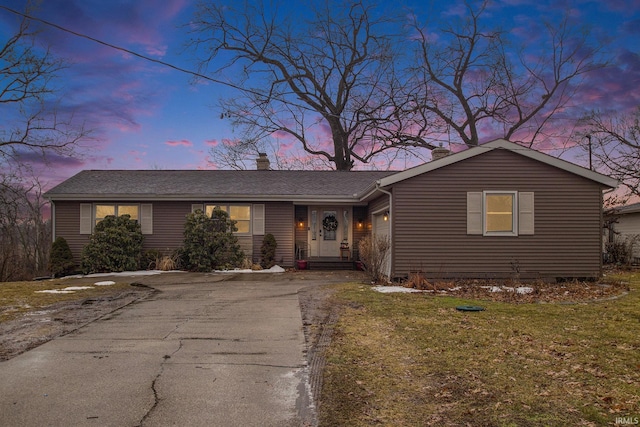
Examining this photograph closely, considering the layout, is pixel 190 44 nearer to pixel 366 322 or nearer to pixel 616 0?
pixel 616 0

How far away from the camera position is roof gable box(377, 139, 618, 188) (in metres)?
11.7

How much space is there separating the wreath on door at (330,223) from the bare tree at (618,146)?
46.4 feet

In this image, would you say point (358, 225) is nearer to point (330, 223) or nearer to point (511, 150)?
point (330, 223)

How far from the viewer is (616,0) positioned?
46.6ft

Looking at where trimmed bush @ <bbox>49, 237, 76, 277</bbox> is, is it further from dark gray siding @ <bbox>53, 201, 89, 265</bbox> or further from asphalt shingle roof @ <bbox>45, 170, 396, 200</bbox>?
asphalt shingle roof @ <bbox>45, 170, 396, 200</bbox>

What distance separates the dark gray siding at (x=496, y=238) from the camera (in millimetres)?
11812

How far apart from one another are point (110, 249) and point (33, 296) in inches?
210

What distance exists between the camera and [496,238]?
39.0ft

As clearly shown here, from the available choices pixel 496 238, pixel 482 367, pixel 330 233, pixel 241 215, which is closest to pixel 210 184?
pixel 241 215

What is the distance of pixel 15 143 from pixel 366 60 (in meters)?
19.0

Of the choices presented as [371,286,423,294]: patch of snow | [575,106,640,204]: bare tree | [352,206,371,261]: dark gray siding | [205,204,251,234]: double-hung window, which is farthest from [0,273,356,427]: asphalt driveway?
[575,106,640,204]: bare tree

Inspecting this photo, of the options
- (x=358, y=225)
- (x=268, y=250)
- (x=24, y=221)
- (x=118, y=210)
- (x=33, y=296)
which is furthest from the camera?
(x=24, y=221)

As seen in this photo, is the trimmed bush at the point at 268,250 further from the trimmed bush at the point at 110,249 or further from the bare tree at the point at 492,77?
the bare tree at the point at 492,77

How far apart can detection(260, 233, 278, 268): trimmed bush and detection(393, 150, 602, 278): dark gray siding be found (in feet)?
18.0
